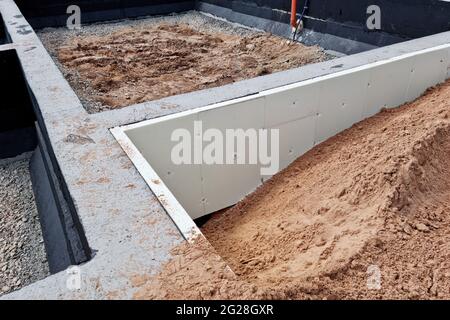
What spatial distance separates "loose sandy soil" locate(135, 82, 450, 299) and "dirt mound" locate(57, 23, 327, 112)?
112 inches

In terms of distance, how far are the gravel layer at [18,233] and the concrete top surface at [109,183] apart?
1.12 metres

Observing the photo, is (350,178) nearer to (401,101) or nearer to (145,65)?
(401,101)

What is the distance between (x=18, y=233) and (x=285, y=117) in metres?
2.58

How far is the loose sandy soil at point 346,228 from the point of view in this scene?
1.71 meters

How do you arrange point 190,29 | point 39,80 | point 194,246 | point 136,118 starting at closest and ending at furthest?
point 194,246 < point 136,118 < point 39,80 < point 190,29

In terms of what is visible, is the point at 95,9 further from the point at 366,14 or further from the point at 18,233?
the point at 18,233

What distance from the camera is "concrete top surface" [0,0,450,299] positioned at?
166 cm

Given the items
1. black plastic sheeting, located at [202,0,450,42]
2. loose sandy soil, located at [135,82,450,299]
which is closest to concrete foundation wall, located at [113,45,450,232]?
loose sandy soil, located at [135,82,450,299]

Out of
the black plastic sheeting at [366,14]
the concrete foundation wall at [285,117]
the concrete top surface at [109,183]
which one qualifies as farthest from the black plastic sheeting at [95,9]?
the concrete foundation wall at [285,117]

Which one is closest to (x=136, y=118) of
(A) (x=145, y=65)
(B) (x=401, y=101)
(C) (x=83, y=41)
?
(B) (x=401, y=101)

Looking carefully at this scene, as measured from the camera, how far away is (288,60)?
6793 mm

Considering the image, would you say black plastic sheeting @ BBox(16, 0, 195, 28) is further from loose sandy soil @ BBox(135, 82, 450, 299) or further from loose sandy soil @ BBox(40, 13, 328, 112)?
loose sandy soil @ BBox(135, 82, 450, 299)
